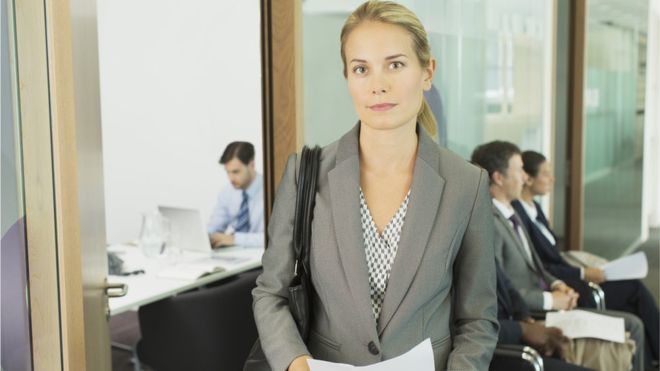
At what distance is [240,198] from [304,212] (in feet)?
11.4

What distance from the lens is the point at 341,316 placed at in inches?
69.5

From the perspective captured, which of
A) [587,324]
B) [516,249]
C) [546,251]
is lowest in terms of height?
[587,324]

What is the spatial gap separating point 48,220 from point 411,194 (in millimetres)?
852

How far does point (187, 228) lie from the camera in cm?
461

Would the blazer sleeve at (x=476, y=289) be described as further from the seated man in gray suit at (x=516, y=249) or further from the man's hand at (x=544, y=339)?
the seated man in gray suit at (x=516, y=249)

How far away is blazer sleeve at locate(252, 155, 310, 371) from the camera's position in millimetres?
1755

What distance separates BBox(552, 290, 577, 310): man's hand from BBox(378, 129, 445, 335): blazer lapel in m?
2.18

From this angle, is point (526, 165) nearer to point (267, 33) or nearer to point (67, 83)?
point (267, 33)

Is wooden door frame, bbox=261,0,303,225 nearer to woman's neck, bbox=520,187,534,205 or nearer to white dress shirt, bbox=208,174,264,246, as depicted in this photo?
woman's neck, bbox=520,187,534,205

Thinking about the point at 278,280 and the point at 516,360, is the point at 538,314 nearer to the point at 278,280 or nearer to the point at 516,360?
the point at 516,360

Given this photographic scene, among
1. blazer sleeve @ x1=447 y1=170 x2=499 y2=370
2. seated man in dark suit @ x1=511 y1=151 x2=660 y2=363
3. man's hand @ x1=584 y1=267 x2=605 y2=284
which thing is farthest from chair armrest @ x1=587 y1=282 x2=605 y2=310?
blazer sleeve @ x1=447 y1=170 x2=499 y2=370

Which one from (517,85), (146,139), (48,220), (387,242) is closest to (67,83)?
(48,220)

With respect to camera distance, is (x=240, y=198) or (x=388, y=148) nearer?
(x=388, y=148)

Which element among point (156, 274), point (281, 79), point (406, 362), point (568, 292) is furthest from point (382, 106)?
point (156, 274)
